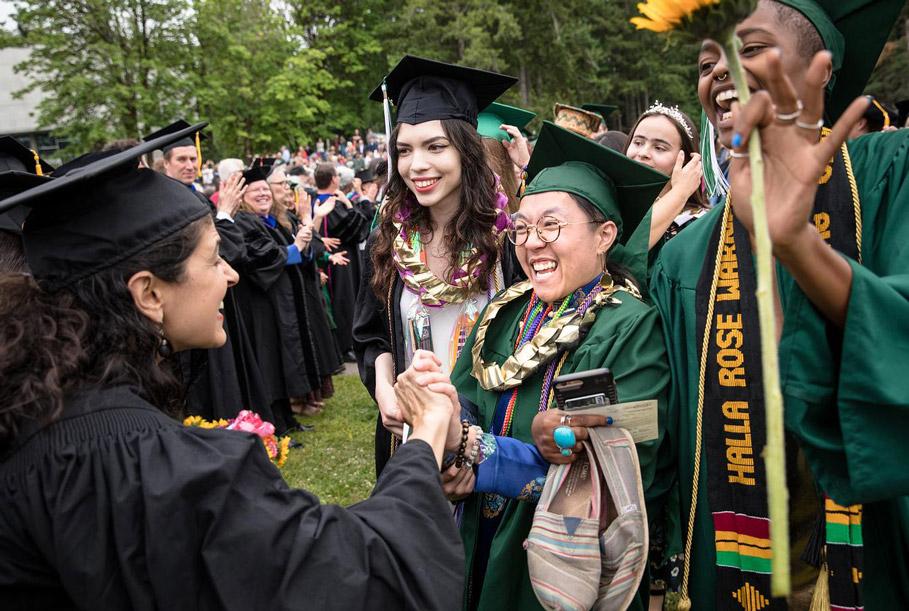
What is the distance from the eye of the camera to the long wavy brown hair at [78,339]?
147 cm

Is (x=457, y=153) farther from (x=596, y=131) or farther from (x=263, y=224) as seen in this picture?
(x=596, y=131)

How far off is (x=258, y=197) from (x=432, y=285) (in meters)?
4.45

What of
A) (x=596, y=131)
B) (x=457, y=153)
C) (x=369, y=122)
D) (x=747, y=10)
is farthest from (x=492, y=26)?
(x=747, y=10)

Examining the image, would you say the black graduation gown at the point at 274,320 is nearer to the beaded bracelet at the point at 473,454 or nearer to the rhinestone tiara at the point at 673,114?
the rhinestone tiara at the point at 673,114

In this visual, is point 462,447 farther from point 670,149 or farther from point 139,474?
point 670,149

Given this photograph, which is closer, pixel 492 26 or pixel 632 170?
pixel 632 170

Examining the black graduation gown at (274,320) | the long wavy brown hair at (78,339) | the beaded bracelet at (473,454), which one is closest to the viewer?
the long wavy brown hair at (78,339)

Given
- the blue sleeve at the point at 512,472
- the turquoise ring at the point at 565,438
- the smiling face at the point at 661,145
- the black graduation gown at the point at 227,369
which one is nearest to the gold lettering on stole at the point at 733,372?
the turquoise ring at the point at 565,438

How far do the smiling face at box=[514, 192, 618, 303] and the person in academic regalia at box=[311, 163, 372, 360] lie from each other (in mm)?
5874

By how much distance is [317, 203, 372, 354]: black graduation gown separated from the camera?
9047 mm

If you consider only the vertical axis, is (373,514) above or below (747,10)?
below

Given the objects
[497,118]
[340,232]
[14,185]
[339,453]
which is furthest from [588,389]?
[340,232]

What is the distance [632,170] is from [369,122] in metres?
33.6

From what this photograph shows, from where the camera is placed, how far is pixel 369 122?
3431cm
